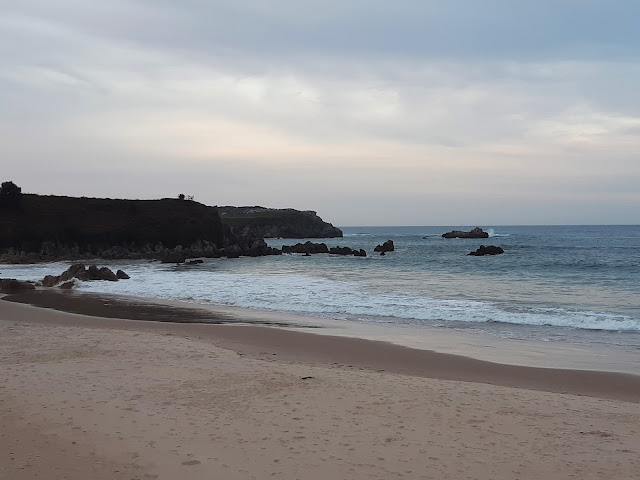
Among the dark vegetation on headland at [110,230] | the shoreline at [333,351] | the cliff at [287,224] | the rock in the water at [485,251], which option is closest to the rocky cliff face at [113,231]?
the dark vegetation on headland at [110,230]

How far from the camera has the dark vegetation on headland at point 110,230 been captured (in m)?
49.1

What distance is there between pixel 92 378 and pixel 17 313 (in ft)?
32.6

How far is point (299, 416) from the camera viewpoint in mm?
6574

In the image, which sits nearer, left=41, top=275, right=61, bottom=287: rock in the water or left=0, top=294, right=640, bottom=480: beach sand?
left=0, top=294, right=640, bottom=480: beach sand

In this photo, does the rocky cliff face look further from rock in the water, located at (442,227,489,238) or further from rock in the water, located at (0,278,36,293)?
rock in the water, located at (442,227,489,238)

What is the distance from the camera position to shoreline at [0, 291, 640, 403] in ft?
29.0

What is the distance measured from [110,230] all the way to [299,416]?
53643 mm

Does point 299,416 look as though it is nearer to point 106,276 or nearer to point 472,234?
point 106,276

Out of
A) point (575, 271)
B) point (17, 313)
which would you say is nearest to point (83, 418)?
point (17, 313)

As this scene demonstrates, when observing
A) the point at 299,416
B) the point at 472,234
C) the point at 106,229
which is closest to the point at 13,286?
the point at 299,416

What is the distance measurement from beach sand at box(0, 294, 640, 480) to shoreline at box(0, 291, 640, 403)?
0.21ft

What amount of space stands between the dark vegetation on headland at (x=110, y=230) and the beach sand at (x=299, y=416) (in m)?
37.2

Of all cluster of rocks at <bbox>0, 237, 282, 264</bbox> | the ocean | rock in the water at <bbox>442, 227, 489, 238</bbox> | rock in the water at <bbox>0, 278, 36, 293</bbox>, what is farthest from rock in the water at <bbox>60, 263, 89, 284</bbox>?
rock in the water at <bbox>442, 227, 489, 238</bbox>

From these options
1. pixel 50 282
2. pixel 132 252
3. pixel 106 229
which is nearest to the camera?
pixel 50 282
